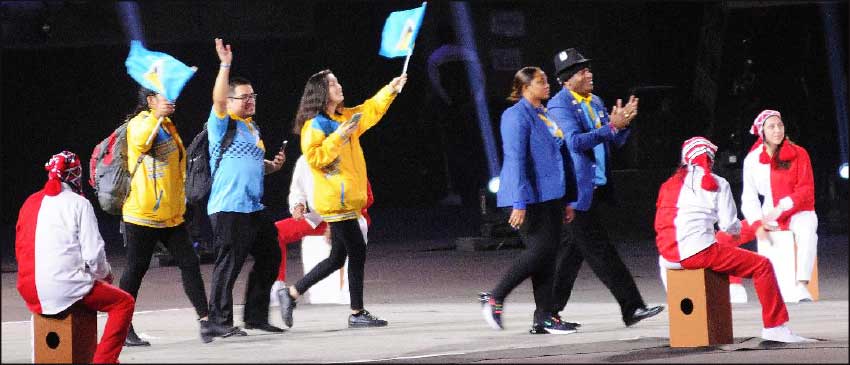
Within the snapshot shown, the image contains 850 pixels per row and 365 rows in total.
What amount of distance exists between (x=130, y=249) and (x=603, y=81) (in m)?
14.0

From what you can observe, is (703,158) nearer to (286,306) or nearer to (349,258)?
(349,258)

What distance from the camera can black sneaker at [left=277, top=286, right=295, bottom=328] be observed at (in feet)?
33.3

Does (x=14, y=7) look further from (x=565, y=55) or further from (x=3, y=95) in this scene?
(x=565, y=55)

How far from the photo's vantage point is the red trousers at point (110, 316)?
Result: 7.92 m

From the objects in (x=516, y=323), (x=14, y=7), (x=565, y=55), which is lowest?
(x=516, y=323)

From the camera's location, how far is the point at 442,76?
2341 centimetres

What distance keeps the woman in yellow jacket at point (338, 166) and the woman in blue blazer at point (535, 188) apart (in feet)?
2.80

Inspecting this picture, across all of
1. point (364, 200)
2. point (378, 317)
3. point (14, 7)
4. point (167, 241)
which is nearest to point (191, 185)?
point (167, 241)

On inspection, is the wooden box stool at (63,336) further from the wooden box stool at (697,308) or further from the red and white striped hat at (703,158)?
the red and white striped hat at (703,158)

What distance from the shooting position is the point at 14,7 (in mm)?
18953

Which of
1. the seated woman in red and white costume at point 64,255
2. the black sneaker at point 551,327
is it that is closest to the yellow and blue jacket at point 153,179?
the seated woman in red and white costume at point 64,255

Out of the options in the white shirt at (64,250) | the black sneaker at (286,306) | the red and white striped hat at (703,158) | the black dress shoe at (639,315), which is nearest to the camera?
the white shirt at (64,250)

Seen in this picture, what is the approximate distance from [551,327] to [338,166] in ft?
5.63

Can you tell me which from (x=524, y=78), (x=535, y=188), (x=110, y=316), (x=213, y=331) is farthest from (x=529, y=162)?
(x=110, y=316)
